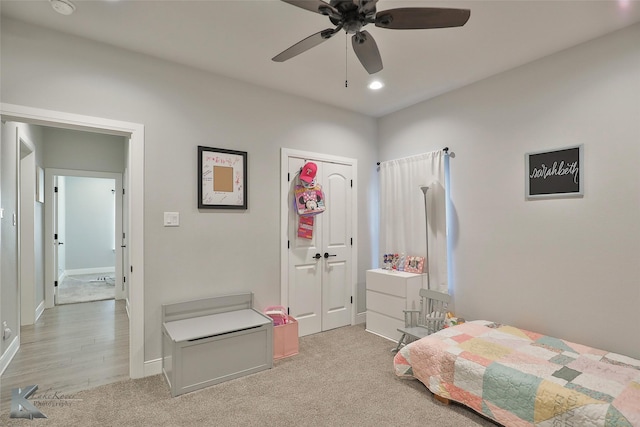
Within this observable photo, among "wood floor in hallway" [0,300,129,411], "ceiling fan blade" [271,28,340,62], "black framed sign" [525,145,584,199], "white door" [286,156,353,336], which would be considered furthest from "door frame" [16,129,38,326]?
"black framed sign" [525,145,584,199]

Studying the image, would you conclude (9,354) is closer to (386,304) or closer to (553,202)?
(386,304)

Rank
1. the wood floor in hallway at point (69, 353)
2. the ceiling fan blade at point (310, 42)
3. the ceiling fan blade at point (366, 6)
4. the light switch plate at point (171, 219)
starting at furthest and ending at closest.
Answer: the light switch plate at point (171, 219) → the wood floor in hallway at point (69, 353) → the ceiling fan blade at point (310, 42) → the ceiling fan blade at point (366, 6)

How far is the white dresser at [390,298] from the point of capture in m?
3.52

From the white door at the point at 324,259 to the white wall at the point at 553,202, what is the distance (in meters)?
1.27

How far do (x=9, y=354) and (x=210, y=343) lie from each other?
2.04 meters

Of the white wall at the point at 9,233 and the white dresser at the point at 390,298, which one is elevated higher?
the white wall at the point at 9,233

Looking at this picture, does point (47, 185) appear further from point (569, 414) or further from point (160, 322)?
point (569, 414)

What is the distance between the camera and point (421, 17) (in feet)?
5.31

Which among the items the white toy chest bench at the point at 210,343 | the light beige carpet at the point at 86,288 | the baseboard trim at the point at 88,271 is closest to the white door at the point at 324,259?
the white toy chest bench at the point at 210,343

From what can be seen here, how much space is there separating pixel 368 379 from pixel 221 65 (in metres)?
3.10

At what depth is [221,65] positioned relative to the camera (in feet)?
9.89

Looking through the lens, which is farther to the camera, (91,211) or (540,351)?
(91,211)

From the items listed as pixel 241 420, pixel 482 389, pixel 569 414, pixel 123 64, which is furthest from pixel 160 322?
pixel 569 414
